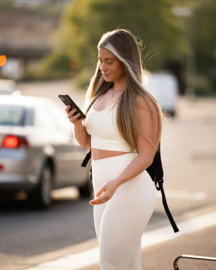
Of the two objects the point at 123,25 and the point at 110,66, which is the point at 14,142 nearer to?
the point at 110,66

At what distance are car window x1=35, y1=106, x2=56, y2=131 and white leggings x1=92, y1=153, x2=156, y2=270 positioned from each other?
17.5 ft

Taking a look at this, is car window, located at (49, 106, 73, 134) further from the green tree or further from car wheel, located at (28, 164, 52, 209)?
the green tree

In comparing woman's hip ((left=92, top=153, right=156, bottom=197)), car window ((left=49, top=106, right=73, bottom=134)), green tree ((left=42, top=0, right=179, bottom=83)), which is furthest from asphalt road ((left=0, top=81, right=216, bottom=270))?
green tree ((left=42, top=0, right=179, bottom=83))

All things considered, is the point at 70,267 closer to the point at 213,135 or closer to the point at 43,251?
the point at 43,251

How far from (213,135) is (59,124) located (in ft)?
50.6

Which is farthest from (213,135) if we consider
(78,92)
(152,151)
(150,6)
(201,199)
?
(78,92)

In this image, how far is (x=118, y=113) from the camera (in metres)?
3.41

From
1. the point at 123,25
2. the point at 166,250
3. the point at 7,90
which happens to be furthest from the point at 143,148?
the point at 123,25

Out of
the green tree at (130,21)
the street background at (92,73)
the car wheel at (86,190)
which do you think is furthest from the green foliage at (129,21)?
the car wheel at (86,190)

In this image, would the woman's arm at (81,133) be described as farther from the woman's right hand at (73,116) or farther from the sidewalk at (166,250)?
the sidewalk at (166,250)

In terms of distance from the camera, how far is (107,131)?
11.3ft

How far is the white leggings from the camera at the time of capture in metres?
3.32

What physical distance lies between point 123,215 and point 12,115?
5.50 metres

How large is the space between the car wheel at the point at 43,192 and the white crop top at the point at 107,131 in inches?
192
